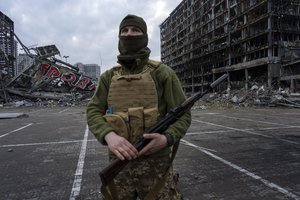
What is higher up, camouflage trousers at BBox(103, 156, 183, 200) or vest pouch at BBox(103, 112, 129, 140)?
vest pouch at BBox(103, 112, 129, 140)

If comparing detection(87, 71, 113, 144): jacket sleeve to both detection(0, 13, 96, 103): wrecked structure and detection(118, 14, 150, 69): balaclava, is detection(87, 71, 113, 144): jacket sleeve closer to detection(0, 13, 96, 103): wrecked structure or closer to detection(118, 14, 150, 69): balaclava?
detection(118, 14, 150, 69): balaclava

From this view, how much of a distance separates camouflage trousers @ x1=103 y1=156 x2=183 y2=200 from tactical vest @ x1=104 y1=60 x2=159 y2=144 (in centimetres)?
24

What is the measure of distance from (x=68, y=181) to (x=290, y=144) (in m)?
5.57

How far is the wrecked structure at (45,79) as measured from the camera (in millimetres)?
43656

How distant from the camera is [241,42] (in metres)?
54.9

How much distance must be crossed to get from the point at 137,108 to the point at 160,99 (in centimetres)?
22

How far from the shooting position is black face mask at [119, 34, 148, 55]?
89.1 inches

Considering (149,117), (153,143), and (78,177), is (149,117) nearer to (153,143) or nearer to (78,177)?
(153,143)

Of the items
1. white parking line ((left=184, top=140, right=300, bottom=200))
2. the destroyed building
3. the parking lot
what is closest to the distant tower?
the destroyed building

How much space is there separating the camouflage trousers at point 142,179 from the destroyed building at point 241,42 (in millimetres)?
36530

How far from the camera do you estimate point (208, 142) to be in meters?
8.34

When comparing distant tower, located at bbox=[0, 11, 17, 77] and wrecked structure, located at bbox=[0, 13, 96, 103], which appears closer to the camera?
wrecked structure, located at bbox=[0, 13, 96, 103]

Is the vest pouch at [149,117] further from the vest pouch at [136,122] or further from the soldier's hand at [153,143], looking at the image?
the soldier's hand at [153,143]

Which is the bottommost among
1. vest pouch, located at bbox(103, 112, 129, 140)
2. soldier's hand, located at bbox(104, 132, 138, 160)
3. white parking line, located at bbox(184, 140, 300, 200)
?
white parking line, located at bbox(184, 140, 300, 200)
